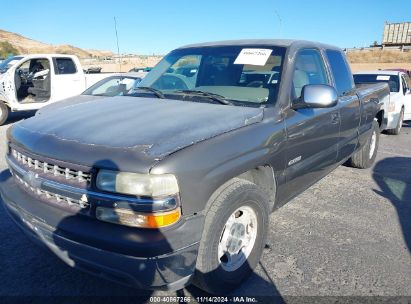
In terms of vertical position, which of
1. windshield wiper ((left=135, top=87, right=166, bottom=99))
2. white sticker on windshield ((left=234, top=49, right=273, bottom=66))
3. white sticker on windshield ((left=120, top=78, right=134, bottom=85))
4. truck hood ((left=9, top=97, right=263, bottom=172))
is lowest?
white sticker on windshield ((left=120, top=78, right=134, bottom=85))

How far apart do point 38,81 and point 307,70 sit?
10.0 meters

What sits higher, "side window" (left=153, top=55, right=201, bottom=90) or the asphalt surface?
"side window" (left=153, top=55, right=201, bottom=90)

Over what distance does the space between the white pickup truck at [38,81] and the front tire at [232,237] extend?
31.9ft

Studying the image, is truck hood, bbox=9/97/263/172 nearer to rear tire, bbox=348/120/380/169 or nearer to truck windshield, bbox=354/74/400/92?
rear tire, bbox=348/120/380/169

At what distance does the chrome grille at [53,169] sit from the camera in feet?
7.35

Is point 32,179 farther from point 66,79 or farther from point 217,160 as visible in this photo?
point 66,79

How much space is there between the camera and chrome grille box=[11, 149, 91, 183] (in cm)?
224

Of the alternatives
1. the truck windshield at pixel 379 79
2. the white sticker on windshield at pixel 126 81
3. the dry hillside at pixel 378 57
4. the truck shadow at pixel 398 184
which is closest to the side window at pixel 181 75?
the truck shadow at pixel 398 184

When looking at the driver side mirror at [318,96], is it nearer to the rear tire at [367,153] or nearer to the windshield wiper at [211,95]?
the windshield wiper at [211,95]

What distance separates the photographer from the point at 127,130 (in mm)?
2494

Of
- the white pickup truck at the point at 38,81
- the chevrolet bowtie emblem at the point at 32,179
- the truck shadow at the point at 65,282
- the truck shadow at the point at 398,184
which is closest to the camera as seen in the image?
the truck shadow at the point at 65,282

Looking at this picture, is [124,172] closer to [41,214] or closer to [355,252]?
[41,214]

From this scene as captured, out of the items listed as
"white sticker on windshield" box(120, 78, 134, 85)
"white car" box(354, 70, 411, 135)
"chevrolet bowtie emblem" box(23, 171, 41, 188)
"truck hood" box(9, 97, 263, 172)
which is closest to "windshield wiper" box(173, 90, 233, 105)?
"truck hood" box(9, 97, 263, 172)

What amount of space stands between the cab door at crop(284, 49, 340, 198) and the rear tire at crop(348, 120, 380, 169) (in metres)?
1.69
